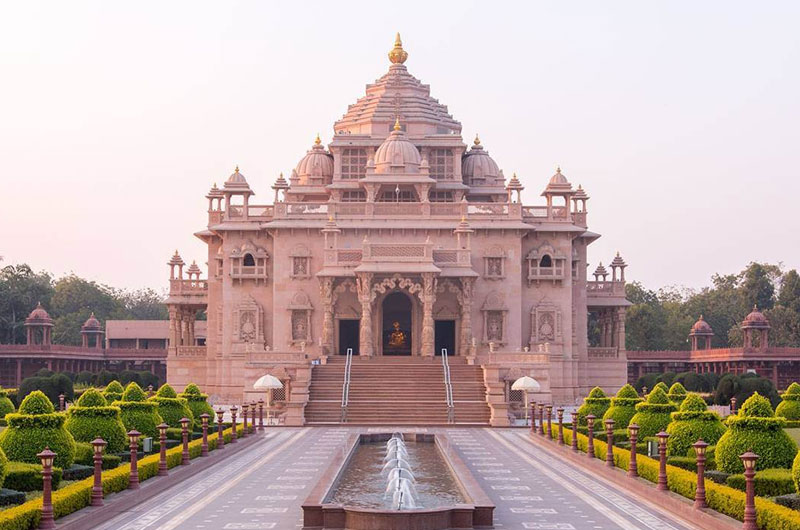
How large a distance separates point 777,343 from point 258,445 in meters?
56.3

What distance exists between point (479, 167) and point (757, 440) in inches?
1591

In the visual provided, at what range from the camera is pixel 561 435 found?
30922 millimetres

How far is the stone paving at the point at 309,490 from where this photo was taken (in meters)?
17.7

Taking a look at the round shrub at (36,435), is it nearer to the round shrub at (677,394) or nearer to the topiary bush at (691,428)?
the topiary bush at (691,428)

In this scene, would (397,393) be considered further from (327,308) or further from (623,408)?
(623,408)

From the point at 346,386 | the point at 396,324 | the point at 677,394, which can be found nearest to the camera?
the point at 677,394

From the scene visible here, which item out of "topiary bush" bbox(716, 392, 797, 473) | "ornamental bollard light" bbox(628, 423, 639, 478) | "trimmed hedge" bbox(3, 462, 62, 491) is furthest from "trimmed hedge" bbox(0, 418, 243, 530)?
"topiary bush" bbox(716, 392, 797, 473)

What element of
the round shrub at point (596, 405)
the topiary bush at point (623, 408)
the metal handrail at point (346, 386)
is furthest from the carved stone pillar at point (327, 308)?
the topiary bush at point (623, 408)

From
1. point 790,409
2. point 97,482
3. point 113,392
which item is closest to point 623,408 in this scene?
point 790,409

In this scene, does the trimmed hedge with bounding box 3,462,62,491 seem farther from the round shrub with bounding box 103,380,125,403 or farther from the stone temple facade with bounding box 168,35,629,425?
the stone temple facade with bounding box 168,35,629,425

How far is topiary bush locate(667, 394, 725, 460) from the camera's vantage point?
2283 centimetres

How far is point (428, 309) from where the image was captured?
48.9 meters

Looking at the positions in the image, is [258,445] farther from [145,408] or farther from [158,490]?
[158,490]

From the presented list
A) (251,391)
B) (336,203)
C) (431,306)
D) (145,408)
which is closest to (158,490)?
(145,408)
